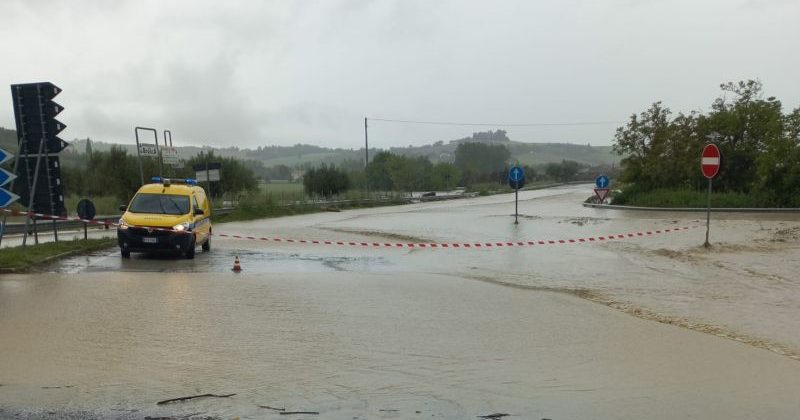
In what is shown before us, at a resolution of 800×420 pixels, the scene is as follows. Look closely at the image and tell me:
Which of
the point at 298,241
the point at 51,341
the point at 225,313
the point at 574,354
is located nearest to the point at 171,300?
the point at 225,313

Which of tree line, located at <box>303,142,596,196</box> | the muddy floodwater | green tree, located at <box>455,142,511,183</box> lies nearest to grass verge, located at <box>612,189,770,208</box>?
the muddy floodwater

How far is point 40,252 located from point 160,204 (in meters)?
2.80

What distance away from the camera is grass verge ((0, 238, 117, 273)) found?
12.5 meters

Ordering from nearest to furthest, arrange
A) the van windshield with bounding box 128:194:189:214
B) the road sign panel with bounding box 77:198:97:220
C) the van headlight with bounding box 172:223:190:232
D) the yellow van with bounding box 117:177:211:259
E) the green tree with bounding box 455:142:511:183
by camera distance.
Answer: the yellow van with bounding box 117:177:211:259
the van headlight with bounding box 172:223:190:232
the van windshield with bounding box 128:194:189:214
the road sign panel with bounding box 77:198:97:220
the green tree with bounding box 455:142:511:183

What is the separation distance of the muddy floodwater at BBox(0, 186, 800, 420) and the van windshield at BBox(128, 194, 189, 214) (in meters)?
1.32

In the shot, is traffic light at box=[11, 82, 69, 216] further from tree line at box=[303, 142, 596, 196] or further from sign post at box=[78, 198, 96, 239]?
tree line at box=[303, 142, 596, 196]

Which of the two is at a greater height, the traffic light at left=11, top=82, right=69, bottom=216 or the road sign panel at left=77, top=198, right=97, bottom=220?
the traffic light at left=11, top=82, right=69, bottom=216

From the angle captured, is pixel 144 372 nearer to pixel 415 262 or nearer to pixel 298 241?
pixel 415 262

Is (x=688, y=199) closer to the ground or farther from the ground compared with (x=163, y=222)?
closer to the ground

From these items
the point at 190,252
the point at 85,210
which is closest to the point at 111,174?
the point at 85,210

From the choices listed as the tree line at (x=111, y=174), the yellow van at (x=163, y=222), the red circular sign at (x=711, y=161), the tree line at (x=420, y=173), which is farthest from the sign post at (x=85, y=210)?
the tree line at (x=420, y=173)

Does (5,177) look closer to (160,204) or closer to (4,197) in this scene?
(4,197)

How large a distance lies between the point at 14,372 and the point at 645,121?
1480 inches

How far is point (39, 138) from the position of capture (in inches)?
616
